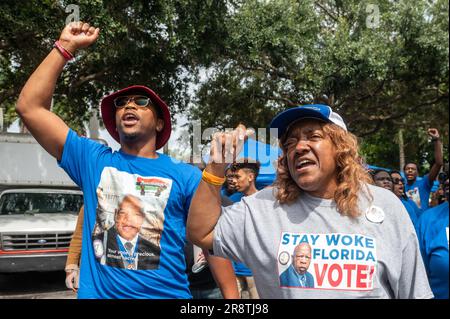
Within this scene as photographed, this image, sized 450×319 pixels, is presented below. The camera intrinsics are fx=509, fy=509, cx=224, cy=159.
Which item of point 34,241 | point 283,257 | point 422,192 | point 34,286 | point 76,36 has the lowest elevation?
point 34,286

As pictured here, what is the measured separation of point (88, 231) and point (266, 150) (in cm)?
472

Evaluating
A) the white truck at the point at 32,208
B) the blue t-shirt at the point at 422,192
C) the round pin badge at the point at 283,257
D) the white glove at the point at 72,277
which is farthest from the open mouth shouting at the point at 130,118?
the white truck at the point at 32,208

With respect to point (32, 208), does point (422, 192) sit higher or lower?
higher

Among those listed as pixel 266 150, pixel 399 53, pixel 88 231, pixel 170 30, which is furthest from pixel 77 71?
pixel 88 231

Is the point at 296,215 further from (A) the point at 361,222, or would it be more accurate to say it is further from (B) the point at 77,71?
(B) the point at 77,71

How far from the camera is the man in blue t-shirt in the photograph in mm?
2393

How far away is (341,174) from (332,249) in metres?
0.32

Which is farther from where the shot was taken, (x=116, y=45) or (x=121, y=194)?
(x=116, y=45)

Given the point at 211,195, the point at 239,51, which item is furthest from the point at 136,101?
the point at 239,51

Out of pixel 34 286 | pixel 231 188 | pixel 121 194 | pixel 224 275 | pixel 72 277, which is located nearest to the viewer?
pixel 121 194

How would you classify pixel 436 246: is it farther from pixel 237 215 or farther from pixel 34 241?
pixel 34 241

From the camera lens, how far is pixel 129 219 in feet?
8.11

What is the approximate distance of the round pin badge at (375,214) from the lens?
1767 mm

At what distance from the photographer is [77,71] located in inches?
469
